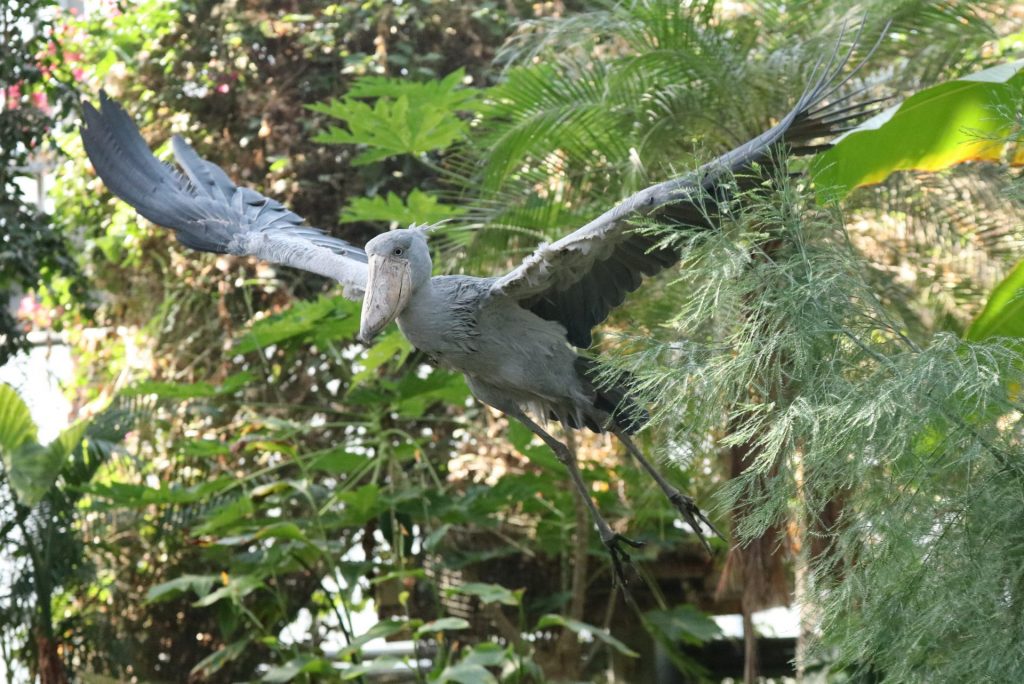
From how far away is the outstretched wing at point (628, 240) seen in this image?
10.8 feet

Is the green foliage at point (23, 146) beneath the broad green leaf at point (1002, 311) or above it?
above

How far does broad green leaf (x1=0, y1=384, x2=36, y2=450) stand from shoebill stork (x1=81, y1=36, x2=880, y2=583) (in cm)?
220

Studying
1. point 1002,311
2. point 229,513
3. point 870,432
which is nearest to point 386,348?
point 229,513

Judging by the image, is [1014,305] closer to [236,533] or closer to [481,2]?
[236,533]

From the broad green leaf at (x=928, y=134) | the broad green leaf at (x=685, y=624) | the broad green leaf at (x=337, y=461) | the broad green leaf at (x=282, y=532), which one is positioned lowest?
the broad green leaf at (x=685, y=624)

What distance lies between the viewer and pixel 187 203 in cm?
486

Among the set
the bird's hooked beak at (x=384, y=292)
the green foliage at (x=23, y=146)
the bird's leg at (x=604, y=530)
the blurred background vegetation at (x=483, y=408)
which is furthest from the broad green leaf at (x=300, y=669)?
the bird's hooked beak at (x=384, y=292)

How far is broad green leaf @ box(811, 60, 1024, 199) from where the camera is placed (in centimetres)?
400

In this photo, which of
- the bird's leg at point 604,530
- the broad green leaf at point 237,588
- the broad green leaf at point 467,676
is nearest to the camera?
the bird's leg at point 604,530

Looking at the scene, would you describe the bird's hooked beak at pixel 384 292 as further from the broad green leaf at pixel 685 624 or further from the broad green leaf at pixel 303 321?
the broad green leaf at pixel 685 624

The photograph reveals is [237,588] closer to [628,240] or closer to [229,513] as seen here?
[229,513]

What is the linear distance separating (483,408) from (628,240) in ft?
14.2

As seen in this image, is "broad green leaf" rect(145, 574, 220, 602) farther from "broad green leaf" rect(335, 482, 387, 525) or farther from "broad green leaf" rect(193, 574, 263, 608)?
A: "broad green leaf" rect(335, 482, 387, 525)

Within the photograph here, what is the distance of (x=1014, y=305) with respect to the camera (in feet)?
12.5
